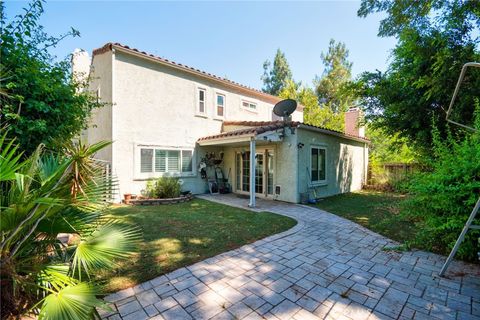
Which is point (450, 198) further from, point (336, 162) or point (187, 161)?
point (187, 161)

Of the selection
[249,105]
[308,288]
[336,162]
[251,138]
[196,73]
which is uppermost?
[196,73]

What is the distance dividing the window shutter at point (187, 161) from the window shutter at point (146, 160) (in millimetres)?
1580

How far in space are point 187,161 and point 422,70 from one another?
9.98 metres

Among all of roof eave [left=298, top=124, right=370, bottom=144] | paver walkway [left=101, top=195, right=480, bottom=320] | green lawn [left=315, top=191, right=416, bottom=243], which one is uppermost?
roof eave [left=298, top=124, right=370, bottom=144]

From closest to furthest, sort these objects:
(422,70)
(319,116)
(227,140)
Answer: (422,70)
(227,140)
(319,116)

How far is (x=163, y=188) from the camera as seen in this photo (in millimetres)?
9391

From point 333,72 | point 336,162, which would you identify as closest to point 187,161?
point 336,162

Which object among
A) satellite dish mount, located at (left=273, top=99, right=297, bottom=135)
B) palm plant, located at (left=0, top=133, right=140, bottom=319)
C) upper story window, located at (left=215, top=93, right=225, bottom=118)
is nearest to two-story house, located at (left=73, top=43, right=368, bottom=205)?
upper story window, located at (left=215, top=93, right=225, bottom=118)

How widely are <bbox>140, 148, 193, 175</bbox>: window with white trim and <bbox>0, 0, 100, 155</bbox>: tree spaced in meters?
5.62

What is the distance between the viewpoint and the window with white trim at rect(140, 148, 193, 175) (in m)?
9.68

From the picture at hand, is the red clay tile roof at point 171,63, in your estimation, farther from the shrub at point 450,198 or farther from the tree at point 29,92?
the shrub at point 450,198

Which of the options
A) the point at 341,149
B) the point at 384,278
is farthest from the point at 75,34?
the point at 341,149

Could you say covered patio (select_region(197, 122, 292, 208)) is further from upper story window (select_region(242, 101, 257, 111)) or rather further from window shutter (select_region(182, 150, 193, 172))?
upper story window (select_region(242, 101, 257, 111))

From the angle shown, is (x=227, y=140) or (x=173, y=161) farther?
(x=173, y=161)
